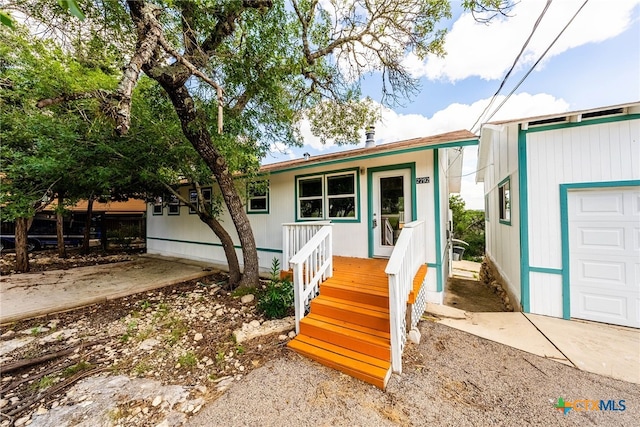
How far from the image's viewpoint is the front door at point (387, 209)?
4.91m

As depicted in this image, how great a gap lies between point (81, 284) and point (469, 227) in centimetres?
1587

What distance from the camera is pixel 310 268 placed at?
→ 11.8ft

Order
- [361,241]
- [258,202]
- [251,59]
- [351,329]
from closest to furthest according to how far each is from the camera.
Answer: [351,329], [251,59], [361,241], [258,202]

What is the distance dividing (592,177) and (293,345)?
488 centimetres

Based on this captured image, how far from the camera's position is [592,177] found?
11.6 feet

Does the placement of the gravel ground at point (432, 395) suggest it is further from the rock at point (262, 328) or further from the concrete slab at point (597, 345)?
the rock at point (262, 328)

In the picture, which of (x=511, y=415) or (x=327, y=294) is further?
(x=327, y=294)

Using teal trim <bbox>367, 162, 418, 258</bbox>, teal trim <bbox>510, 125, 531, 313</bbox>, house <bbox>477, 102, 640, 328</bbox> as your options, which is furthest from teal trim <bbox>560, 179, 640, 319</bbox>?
teal trim <bbox>367, 162, 418, 258</bbox>

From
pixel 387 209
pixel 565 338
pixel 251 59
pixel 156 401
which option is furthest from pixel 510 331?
pixel 251 59

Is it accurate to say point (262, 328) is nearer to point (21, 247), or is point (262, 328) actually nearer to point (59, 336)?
point (59, 336)

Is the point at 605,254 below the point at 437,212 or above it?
below

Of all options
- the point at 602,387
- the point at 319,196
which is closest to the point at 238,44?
the point at 319,196

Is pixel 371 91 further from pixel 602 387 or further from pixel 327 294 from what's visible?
pixel 602 387

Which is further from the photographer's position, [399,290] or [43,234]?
[43,234]
